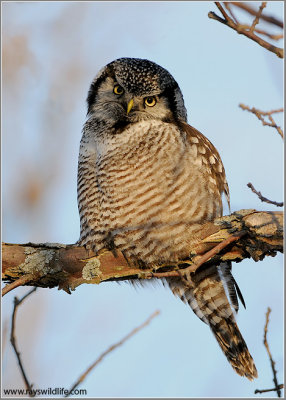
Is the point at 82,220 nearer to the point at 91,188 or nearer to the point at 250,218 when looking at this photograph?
the point at 91,188

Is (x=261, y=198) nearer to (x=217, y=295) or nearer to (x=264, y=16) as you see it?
(x=264, y=16)

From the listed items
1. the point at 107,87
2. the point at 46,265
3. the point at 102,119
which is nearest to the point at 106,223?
the point at 46,265

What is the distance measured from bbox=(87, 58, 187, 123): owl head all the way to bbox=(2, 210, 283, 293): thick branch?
3.72 ft

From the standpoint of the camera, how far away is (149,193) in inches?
153

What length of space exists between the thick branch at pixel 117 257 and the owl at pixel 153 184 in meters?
0.11

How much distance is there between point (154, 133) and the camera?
4160 mm

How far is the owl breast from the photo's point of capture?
153 inches

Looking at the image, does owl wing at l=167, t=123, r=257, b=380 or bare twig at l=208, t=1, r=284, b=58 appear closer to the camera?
bare twig at l=208, t=1, r=284, b=58

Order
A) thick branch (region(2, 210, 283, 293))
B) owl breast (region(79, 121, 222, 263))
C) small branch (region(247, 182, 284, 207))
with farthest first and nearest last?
1. owl breast (region(79, 121, 222, 263))
2. thick branch (region(2, 210, 283, 293))
3. small branch (region(247, 182, 284, 207))

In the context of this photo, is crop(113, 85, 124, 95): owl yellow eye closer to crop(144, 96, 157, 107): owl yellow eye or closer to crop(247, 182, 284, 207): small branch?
crop(144, 96, 157, 107): owl yellow eye

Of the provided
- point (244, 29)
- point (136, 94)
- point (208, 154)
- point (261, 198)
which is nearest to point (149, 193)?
point (208, 154)

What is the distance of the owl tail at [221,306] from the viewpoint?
4230 millimetres

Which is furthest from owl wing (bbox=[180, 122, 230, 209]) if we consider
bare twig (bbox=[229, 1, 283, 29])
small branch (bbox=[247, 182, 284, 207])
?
bare twig (bbox=[229, 1, 283, 29])

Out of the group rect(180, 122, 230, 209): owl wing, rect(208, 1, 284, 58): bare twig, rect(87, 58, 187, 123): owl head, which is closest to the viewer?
rect(208, 1, 284, 58): bare twig
